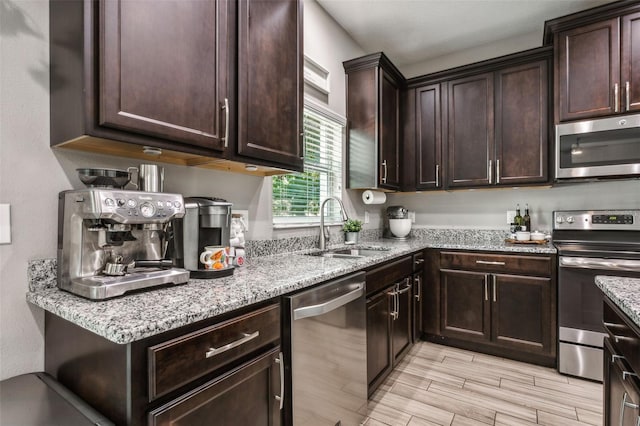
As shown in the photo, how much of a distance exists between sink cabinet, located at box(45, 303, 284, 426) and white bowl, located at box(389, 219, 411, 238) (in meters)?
2.36

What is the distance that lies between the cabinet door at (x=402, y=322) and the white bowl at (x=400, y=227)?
2.70 feet

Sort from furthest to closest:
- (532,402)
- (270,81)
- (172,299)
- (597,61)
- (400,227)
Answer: (400,227)
(597,61)
(532,402)
(270,81)
(172,299)

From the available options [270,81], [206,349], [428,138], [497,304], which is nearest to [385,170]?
[428,138]

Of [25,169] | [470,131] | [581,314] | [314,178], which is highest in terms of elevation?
[470,131]

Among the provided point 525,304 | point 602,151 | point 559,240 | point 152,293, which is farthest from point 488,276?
point 152,293

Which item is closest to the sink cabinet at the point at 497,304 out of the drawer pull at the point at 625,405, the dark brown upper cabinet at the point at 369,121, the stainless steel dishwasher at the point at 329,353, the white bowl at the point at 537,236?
the white bowl at the point at 537,236

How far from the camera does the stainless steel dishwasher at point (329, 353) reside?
1.29 meters

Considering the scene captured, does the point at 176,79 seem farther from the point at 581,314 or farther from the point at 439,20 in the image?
the point at 581,314

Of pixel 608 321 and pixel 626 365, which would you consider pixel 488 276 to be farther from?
pixel 626 365

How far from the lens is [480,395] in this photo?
2.12 meters

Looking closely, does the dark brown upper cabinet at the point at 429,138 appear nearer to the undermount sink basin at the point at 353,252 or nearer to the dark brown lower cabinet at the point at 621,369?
the undermount sink basin at the point at 353,252

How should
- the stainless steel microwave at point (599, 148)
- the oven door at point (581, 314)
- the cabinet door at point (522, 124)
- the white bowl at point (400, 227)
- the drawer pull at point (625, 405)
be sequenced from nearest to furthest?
the drawer pull at point (625, 405) → the oven door at point (581, 314) → the stainless steel microwave at point (599, 148) → the cabinet door at point (522, 124) → the white bowl at point (400, 227)

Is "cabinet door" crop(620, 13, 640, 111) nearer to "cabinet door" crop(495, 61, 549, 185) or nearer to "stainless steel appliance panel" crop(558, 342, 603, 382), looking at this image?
"cabinet door" crop(495, 61, 549, 185)

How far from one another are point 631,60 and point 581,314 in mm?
1849
